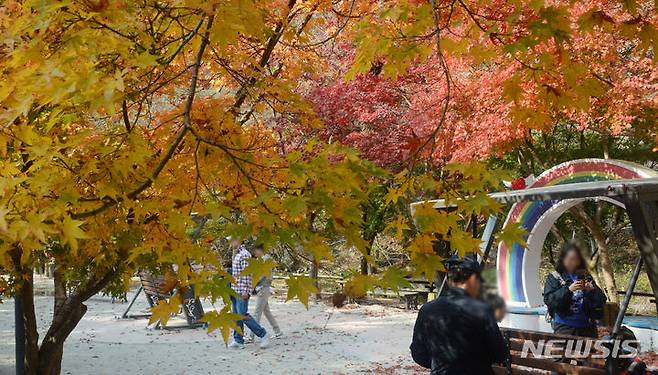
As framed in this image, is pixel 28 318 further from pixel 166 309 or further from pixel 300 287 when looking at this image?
pixel 300 287

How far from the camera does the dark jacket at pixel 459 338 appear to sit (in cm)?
305

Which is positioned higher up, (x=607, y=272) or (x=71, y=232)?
(x=71, y=232)

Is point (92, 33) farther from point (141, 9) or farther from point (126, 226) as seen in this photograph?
point (126, 226)

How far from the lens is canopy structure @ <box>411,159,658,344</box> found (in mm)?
5086

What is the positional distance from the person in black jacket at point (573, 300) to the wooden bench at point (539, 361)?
217mm

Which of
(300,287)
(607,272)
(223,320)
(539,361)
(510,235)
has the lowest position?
(539,361)

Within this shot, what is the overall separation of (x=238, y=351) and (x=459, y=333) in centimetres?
664

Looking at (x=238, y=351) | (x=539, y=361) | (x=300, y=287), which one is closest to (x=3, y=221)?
(x=300, y=287)

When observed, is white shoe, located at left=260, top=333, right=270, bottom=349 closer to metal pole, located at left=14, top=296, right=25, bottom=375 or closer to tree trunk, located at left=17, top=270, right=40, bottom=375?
metal pole, located at left=14, top=296, right=25, bottom=375

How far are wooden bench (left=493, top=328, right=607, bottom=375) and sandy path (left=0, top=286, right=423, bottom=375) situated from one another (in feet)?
7.21

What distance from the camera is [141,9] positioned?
2840 mm

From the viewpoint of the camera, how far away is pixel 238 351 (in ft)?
30.5

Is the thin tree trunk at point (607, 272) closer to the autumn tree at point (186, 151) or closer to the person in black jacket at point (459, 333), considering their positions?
the autumn tree at point (186, 151)

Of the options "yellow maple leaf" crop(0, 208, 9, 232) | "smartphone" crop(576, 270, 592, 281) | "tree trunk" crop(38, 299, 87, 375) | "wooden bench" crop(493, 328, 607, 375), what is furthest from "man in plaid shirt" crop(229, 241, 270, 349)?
"yellow maple leaf" crop(0, 208, 9, 232)
